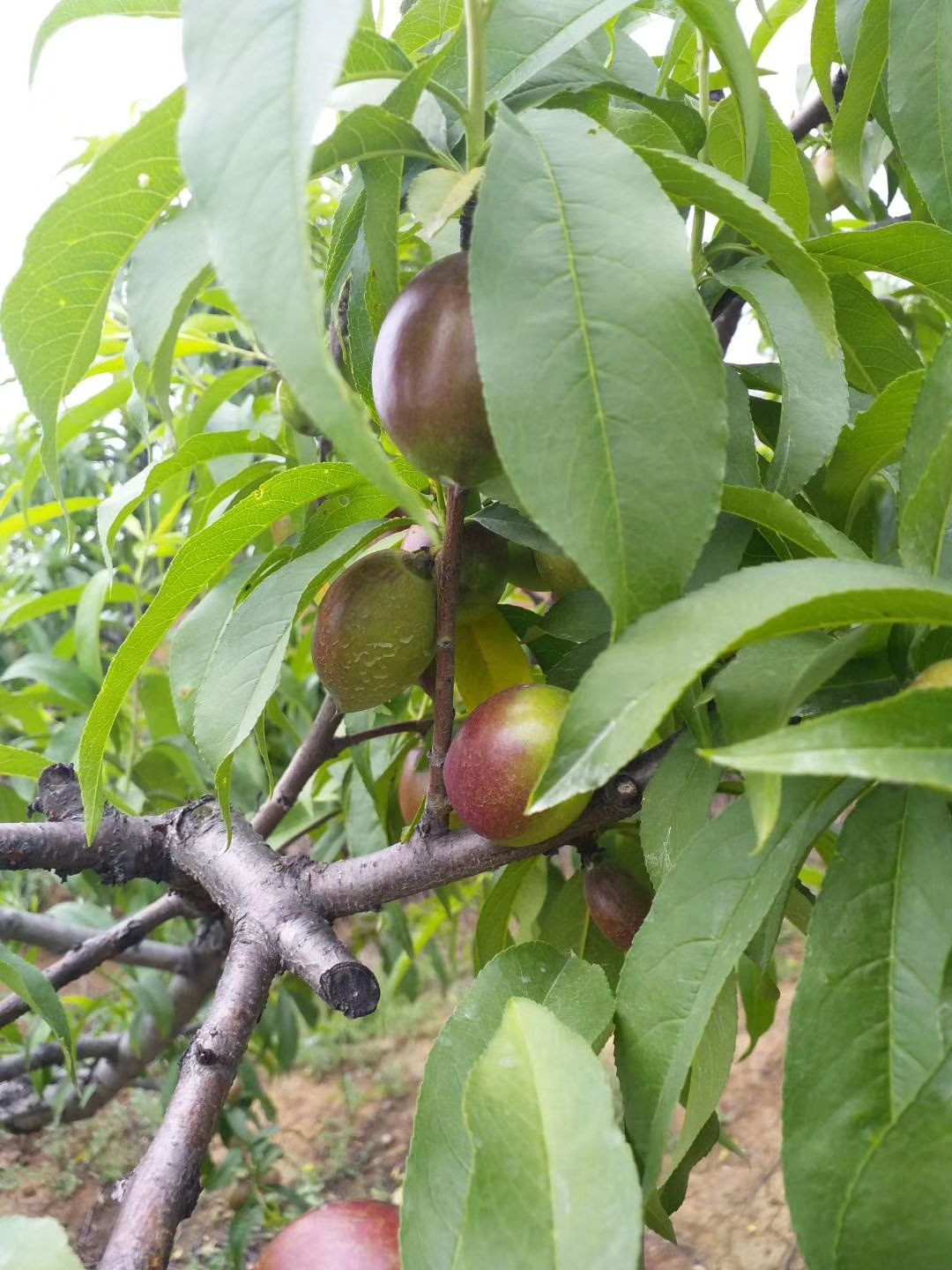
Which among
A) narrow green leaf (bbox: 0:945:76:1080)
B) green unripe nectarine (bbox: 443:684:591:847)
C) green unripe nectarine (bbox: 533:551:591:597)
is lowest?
narrow green leaf (bbox: 0:945:76:1080)

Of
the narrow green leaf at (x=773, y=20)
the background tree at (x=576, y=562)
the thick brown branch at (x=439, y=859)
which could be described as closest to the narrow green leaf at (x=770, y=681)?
the background tree at (x=576, y=562)

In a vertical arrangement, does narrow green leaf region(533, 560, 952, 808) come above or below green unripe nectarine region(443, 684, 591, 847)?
above

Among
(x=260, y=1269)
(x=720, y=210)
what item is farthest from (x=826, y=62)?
(x=260, y=1269)

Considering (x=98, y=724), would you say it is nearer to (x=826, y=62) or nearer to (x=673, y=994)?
(x=673, y=994)

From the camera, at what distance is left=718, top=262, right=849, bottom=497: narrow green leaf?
1.23 feet

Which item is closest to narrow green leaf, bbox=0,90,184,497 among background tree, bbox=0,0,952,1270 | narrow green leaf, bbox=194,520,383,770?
background tree, bbox=0,0,952,1270

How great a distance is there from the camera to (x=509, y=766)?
16.2 inches

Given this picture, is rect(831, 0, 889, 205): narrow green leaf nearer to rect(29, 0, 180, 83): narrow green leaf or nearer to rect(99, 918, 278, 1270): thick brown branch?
rect(29, 0, 180, 83): narrow green leaf

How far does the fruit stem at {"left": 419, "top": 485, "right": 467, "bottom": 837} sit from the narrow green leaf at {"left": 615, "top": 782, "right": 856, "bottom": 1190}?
143 mm

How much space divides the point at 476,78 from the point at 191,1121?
402 mm

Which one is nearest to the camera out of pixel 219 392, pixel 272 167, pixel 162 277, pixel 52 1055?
pixel 272 167

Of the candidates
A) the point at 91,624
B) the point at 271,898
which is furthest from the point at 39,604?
the point at 271,898

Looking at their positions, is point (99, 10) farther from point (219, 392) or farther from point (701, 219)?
point (219, 392)

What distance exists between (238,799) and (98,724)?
72 cm
